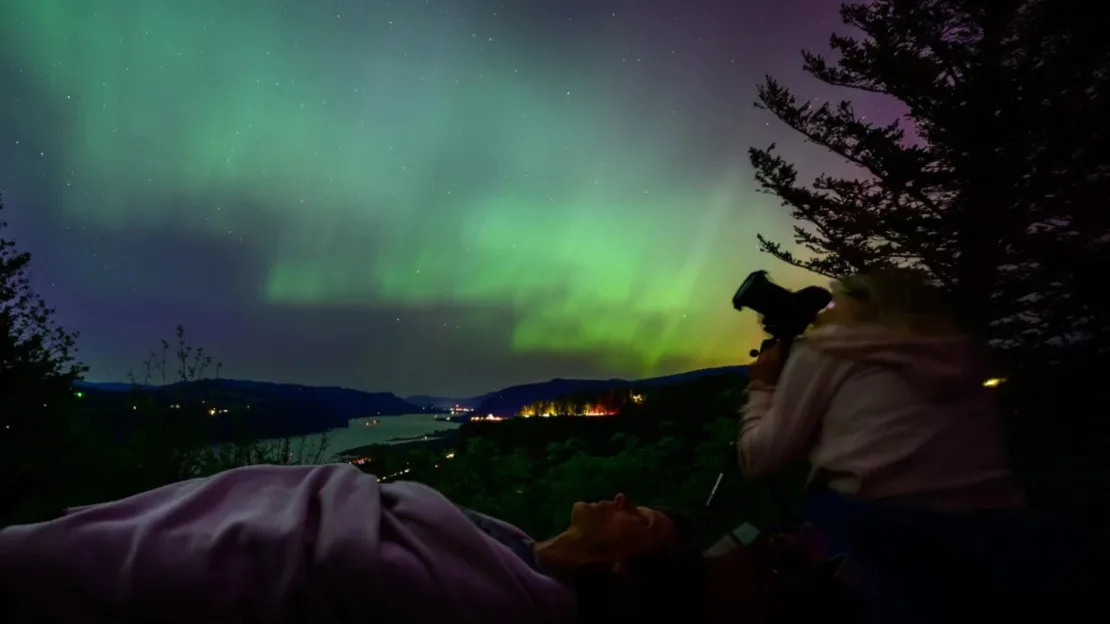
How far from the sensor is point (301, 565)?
1122 millimetres

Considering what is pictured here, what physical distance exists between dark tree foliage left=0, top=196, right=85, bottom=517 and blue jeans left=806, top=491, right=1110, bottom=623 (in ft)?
11.2

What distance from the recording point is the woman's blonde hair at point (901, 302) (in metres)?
1.42

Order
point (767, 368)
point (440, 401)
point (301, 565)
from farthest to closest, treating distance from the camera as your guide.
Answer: point (440, 401) → point (767, 368) → point (301, 565)

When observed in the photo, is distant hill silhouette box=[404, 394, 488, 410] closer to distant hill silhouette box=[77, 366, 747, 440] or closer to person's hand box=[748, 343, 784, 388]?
distant hill silhouette box=[77, 366, 747, 440]

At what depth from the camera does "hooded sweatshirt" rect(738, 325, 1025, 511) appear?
1271mm

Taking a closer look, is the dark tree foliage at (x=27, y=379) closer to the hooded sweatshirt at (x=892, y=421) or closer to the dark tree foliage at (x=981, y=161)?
the hooded sweatshirt at (x=892, y=421)

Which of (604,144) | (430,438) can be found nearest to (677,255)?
(604,144)

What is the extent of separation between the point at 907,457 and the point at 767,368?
43 cm

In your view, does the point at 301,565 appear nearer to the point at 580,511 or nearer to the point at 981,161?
the point at 580,511

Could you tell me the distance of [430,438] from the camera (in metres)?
3.83

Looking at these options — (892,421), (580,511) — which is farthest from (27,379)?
(892,421)

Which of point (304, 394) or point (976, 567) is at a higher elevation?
point (304, 394)

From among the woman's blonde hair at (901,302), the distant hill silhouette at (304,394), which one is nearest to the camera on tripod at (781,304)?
the woman's blonde hair at (901,302)

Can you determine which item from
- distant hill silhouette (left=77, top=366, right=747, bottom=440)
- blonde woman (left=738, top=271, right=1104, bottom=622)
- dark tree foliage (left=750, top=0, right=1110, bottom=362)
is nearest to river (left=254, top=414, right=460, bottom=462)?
distant hill silhouette (left=77, top=366, right=747, bottom=440)
